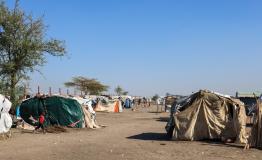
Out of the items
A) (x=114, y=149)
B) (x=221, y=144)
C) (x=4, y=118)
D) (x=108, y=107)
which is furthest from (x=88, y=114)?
(x=108, y=107)

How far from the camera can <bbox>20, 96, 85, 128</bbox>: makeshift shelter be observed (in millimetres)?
27391

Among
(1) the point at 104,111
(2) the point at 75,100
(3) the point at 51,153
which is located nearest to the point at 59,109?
(2) the point at 75,100

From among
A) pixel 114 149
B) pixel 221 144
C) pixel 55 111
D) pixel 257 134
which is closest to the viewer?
pixel 114 149

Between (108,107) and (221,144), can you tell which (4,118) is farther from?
(108,107)

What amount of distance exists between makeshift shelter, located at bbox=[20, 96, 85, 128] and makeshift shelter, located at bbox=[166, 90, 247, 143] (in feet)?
26.9

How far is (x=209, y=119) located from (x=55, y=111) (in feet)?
35.6

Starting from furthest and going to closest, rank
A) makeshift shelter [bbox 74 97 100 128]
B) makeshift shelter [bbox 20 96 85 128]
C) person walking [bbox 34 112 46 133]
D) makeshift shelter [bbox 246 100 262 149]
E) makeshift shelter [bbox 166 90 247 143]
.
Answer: makeshift shelter [bbox 74 97 100 128]
makeshift shelter [bbox 20 96 85 128]
person walking [bbox 34 112 46 133]
makeshift shelter [bbox 166 90 247 143]
makeshift shelter [bbox 246 100 262 149]

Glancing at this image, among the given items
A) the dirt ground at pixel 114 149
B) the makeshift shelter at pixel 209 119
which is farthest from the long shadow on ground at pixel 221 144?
the makeshift shelter at pixel 209 119

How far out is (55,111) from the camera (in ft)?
90.7

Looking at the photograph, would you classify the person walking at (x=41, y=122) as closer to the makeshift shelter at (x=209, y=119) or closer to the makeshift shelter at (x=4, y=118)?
the makeshift shelter at (x=4, y=118)

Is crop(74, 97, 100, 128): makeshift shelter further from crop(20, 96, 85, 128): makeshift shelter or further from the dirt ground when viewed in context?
the dirt ground

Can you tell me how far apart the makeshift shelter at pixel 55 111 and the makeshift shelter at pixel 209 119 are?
323 inches

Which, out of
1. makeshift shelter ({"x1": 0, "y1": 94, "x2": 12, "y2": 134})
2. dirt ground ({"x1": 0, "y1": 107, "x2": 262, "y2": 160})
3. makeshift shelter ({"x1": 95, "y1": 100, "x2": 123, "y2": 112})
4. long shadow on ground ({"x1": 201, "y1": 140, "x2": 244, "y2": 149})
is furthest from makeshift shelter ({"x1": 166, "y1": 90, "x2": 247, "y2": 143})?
makeshift shelter ({"x1": 95, "y1": 100, "x2": 123, "y2": 112})

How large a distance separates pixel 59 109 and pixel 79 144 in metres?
9.05
